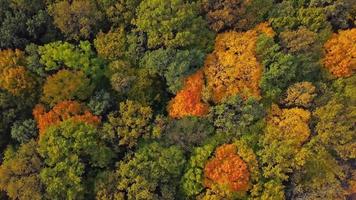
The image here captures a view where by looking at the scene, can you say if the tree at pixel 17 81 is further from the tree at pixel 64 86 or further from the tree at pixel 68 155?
the tree at pixel 68 155

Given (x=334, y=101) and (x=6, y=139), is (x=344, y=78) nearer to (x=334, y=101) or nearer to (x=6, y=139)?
(x=334, y=101)

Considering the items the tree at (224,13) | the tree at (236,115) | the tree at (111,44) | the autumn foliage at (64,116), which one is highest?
the tree at (224,13)

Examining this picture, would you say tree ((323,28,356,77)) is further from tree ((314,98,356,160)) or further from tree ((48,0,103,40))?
tree ((48,0,103,40))

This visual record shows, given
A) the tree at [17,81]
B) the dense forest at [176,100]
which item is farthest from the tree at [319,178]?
the tree at [17,81]

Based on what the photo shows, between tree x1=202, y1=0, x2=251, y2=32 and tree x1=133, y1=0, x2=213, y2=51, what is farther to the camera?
tree x1=202, y1=0, x2=251, y2=32

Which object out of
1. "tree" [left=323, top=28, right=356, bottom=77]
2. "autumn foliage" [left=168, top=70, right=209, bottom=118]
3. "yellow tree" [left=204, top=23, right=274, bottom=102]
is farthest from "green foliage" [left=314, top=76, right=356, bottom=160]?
"autumn foliage" [left=168, top=70, right=209, bottom=118]

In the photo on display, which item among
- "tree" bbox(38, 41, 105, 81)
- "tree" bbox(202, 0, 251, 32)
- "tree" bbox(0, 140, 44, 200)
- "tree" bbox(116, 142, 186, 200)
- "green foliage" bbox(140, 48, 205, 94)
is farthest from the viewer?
"tree" bbox(202, 0, 251, 32)
